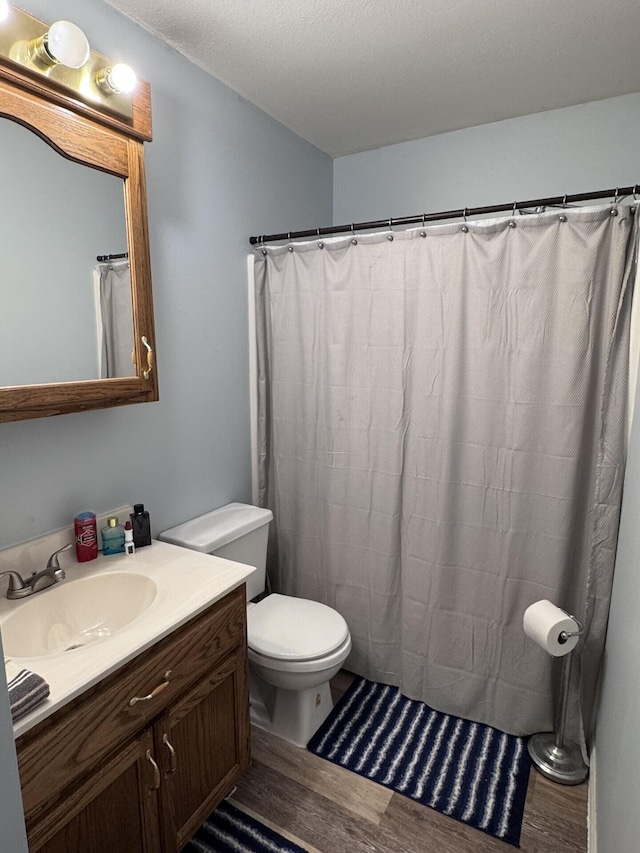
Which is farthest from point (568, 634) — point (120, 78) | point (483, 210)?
point (120, 78)

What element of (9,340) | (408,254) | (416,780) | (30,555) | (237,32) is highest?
(237,32)

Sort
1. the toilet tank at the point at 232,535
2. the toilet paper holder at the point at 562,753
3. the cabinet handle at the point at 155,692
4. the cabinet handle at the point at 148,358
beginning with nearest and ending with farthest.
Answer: the cabinet handle at the point at 155,692, the cabinet handle at the point at 148,358, the toilet paper holder at the point at 562,753, the toilet tank at the point at 232,535

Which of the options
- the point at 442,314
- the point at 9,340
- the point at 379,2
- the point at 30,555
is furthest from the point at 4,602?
the point at 379,2

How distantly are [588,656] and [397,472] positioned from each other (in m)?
0.92

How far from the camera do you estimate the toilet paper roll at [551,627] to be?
159 centimetres

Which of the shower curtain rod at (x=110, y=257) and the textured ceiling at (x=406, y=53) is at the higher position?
the textured ceiling at (x=406, y=53)

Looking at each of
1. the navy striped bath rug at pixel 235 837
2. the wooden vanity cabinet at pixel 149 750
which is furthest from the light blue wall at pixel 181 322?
the navy striped bath rug at pixel 235 837

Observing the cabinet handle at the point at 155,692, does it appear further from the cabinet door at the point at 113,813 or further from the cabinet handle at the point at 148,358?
the cabinet handle at the point at 148,358

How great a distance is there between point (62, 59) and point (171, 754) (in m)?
1.77

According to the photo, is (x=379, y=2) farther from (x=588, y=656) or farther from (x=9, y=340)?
(x=588, y=656)

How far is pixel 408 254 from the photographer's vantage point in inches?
72.8

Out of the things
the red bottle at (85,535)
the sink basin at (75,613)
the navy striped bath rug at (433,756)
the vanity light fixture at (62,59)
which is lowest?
the navy striped bath rug at (433,756)

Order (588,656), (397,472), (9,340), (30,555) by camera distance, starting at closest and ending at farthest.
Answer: (9,340)
(30,555)
(588,656)
(397,472)

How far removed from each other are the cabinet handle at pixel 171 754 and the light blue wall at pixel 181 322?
682 millimetres
